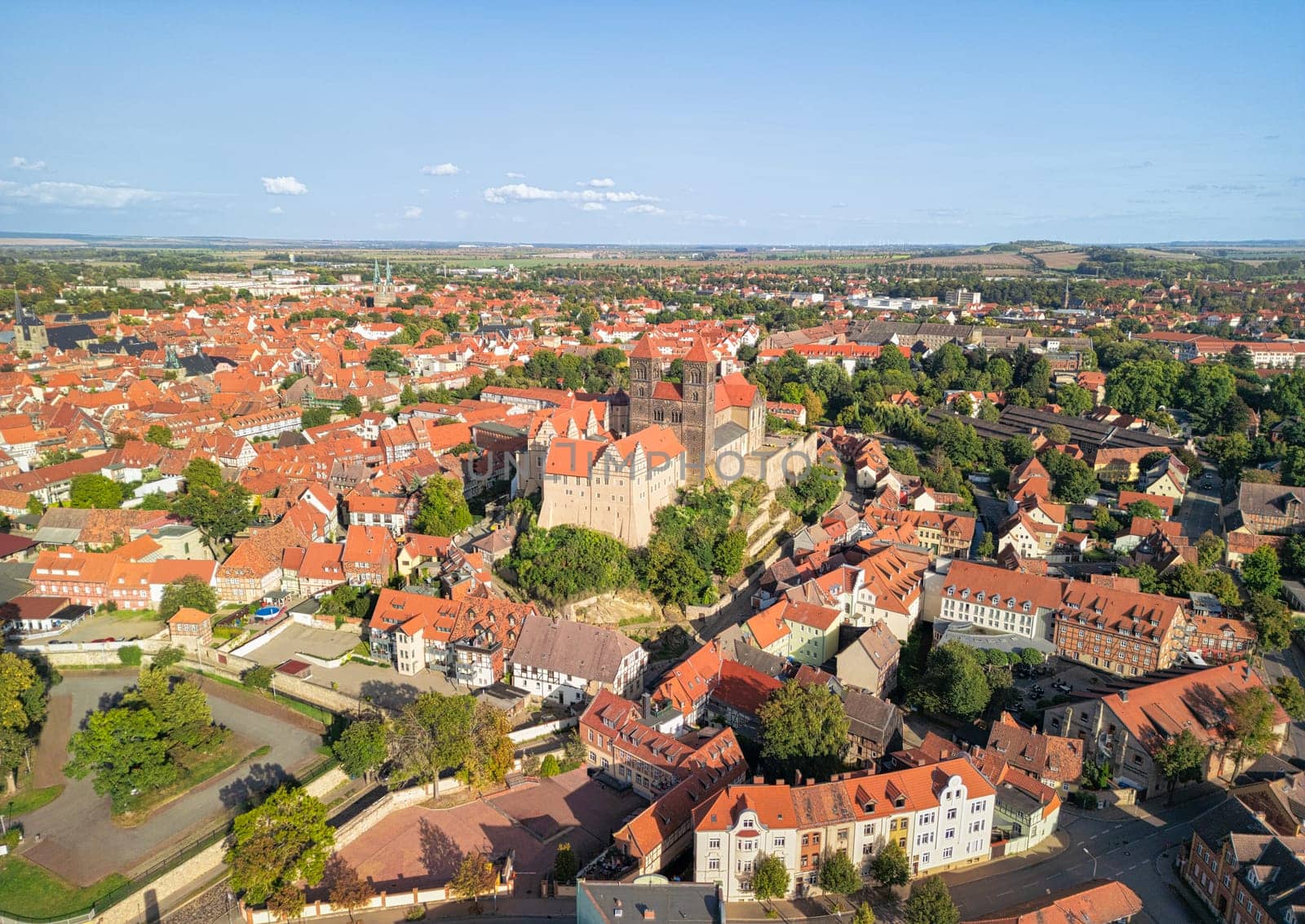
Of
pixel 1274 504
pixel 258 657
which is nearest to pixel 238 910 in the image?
pixel 258 657

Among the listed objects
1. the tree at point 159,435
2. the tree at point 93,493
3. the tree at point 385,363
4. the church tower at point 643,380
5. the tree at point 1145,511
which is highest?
the church tower at point 643,380

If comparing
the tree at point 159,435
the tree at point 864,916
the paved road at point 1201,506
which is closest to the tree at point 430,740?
the tree at point 864,916

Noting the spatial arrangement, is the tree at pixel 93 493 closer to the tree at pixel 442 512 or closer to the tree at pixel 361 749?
the tree at pixel 442 512

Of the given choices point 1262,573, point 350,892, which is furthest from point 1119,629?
point 350,892

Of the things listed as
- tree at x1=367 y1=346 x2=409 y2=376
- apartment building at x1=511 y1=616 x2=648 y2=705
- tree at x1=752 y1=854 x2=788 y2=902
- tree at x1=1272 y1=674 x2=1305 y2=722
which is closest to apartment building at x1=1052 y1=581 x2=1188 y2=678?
tree at x1=1272 y1=674 x2=1305 y2=722

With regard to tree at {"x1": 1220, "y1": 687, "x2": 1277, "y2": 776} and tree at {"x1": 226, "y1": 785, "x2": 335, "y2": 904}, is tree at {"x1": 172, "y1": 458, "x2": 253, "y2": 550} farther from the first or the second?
tree at {"x1": 1220, "y1": 687, "x2": 1277, "y2": 776}
